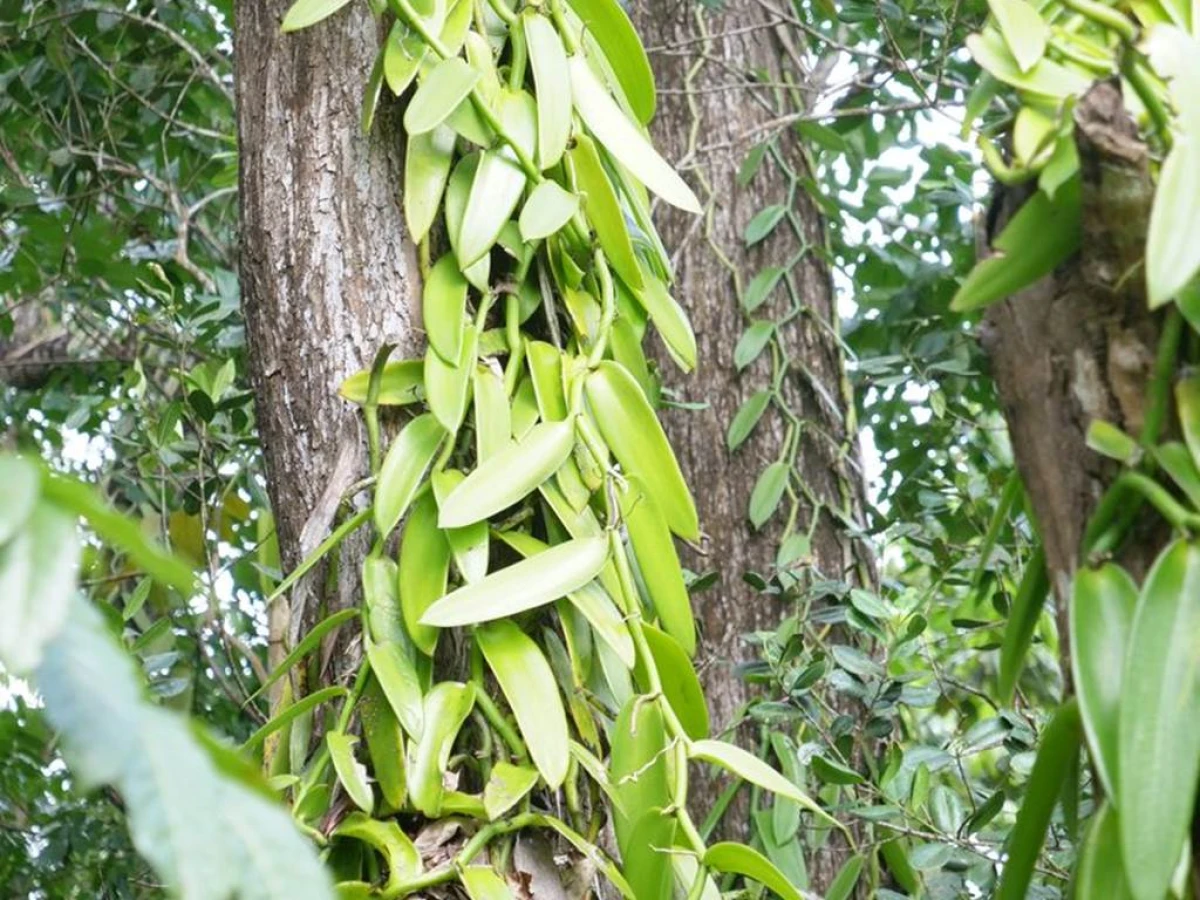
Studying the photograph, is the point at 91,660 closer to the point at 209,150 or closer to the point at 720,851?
the point at 720,851

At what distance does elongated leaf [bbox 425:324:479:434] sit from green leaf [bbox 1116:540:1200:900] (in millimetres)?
351

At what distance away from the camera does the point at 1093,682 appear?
1.35 ft

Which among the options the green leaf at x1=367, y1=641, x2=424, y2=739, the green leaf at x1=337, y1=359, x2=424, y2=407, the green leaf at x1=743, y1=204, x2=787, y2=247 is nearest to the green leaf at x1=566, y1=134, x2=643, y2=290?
the green leaf at x1=337, y1=359, x2=424, y2=407

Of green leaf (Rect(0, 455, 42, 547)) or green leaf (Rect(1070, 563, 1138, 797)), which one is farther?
green leaf (Rect(1070, 563, 1138, 797))

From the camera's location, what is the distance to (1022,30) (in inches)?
18.4

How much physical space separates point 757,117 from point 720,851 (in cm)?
102

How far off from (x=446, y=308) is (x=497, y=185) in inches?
2.5

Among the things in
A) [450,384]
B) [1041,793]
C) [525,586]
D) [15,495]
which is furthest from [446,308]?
[15,495]

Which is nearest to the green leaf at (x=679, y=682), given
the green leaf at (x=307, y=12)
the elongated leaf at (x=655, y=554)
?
the elongated leaf at (x=655, y=554)

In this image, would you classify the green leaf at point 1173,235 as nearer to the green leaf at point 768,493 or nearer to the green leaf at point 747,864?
the green leaf at point 747,864

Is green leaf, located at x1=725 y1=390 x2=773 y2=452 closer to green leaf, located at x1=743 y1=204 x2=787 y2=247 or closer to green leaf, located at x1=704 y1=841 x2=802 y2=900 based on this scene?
green leaf, located at x1=743 y1=204 x2=787 y2=247

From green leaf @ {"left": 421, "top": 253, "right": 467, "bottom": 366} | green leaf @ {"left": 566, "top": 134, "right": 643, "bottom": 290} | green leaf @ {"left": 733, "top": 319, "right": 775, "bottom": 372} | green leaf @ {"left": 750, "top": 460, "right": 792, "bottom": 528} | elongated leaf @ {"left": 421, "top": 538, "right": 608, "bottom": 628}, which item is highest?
green leaf @ {"left": 566, "top": 134, "right": 643, "bottom": 290}

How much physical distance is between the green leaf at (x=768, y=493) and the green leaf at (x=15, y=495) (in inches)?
40.6

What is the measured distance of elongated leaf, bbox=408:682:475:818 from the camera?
0.63 metres
